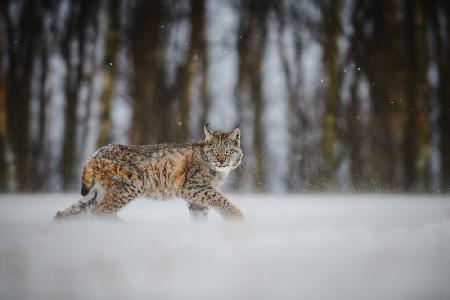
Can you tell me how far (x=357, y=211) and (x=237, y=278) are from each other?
110 inches

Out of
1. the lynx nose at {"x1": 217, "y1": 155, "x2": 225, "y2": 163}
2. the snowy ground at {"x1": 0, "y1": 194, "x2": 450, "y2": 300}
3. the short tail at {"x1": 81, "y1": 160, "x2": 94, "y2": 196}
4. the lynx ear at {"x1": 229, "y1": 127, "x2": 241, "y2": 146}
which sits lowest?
the snowy ground at {"x1": 0, "y1": 194, "x2": 450, "y2": 300}

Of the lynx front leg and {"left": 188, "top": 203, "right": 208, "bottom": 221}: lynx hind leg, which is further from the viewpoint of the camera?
{"left": 188, "top": 203, "right": 208, "bottom": 221}: lynx hind leg

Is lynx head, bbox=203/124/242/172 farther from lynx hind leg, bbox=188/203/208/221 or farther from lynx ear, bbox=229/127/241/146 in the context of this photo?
lynx hind leg, bbox=188/203/208/221

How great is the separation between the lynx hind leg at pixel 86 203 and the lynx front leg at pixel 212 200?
2.48 ft

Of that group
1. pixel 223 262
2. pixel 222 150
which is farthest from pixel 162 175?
pixel 223 262

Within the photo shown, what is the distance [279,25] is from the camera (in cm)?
748

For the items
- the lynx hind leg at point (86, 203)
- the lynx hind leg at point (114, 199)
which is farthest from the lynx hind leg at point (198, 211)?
the lynx hind leg at point (86, 203)

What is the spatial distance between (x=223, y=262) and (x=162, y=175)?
1.92 meters

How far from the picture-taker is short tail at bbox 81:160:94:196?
3.82m

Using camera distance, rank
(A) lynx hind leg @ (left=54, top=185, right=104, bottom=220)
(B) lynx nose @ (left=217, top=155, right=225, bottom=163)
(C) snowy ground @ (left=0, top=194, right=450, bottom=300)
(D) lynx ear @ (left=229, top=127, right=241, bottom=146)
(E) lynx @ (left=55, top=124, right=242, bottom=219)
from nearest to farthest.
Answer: (C) snowy ground @ (left=0, top=194, right=450, bottom=300)
(A) lynx hind leg @ (left=54, top=185, right=104, bottom=220)
(E) lynx @ (left=55, top=124, right=242, bottom=219)
(B) lynx nose @ (left=217, top=155, right=225, bottom=163)
(D) lynx ear @ (left=229, top=127, right=241, bottom=146)

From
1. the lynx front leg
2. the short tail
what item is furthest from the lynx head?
the short tail

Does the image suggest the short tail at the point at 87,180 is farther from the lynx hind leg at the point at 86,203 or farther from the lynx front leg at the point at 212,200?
the lynx front leg at the point at 212,200

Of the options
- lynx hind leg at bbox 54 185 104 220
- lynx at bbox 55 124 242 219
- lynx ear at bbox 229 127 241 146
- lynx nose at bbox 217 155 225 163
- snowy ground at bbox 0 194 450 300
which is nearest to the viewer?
snowy ground at bbox 0 194 450 300

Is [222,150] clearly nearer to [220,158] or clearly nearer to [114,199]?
[220,158]
